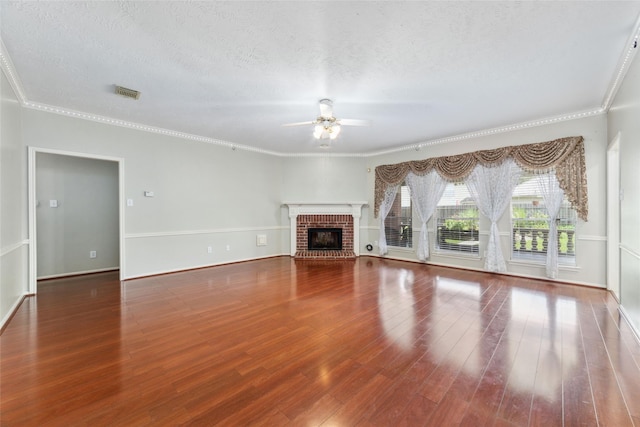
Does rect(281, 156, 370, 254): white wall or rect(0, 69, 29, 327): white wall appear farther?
rect(281, 156, 370, 254): white wall

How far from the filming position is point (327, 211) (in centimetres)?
655

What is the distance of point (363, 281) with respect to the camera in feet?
13.9

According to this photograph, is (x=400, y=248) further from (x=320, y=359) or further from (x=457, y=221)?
(x=320, y=359)

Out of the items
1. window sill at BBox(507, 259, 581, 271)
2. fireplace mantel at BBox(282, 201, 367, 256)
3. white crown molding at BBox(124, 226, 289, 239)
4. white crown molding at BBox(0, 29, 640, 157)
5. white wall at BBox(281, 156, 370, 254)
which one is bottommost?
window sill at BBox(507, 259, 581, 271)

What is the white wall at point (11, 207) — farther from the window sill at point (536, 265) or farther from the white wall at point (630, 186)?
the window sill at point (536, 265)

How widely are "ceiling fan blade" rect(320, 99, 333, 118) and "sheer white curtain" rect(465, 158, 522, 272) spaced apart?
3229 millimetres

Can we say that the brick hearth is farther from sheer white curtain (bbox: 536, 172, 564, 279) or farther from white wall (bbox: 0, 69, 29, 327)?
white wall (bbox: 0, 69, 29, 327)

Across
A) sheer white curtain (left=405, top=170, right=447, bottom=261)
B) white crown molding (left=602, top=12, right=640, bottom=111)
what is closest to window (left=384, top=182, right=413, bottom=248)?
sheer white curtain (left=405, top=170, right=447, bottom=261)

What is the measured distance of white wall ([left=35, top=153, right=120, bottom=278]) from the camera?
443 centimetres

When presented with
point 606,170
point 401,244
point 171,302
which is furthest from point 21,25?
point 606,170

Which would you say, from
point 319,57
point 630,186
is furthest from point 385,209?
point 319,57

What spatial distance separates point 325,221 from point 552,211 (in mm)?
4316

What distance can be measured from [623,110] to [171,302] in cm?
579

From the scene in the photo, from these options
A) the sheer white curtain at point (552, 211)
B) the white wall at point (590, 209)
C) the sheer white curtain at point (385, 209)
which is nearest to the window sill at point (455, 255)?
the white wall at point (590, 209)
